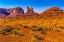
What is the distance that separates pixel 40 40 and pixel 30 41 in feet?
4.71

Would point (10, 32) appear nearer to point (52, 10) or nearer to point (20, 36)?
point (20, 36)

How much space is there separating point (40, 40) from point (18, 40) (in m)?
2.20

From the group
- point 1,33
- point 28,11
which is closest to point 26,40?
point 1,33

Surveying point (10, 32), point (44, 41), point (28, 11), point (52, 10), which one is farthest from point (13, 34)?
point (28, 11)

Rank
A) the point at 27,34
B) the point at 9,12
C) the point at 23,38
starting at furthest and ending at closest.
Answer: the point at 9,12, the point at 27,34, the point at 23,38

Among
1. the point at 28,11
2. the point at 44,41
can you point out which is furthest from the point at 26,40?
the point at 28,11

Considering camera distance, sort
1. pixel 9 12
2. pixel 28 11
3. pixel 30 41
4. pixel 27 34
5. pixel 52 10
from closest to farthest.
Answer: pixel 30 41, pixel 27 34, pixel 52 10, pixel 28 11, pixel 9 12

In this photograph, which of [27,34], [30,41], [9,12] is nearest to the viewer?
[30,41]

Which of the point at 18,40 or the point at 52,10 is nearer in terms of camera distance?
the point at 18,40

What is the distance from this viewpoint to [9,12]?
115812 millimetres

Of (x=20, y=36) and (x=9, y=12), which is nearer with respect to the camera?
(x=20, y=36)

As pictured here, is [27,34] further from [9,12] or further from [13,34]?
[9,12]

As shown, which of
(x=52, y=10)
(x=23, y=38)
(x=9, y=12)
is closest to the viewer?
(x=23, y=38)

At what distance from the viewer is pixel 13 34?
51.7 ft
